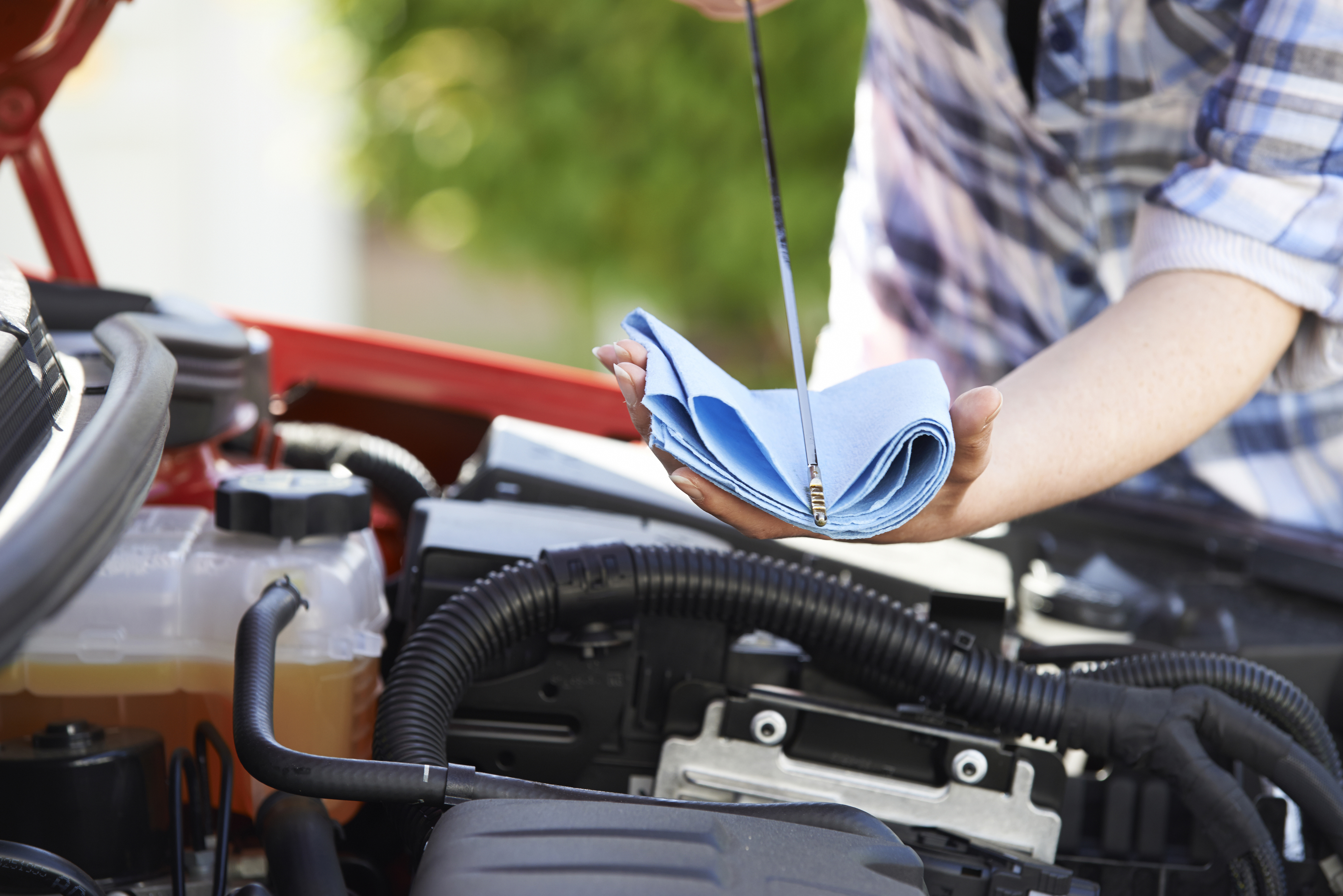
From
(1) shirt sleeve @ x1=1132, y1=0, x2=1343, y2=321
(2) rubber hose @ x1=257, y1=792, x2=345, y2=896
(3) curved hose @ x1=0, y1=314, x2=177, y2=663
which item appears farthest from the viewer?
(1) shirt sleeve @ x1=1132, y1=0, x2=1343, y2=321

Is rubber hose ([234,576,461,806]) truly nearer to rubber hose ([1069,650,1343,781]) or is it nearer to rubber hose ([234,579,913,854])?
rubber hose ([234,579,913,854])

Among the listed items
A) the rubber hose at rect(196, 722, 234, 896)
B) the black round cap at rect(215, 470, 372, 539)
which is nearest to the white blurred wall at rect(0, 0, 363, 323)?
the black round cap at rect(215, 470, 372, 539)

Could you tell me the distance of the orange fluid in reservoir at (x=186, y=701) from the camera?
74 centimetres

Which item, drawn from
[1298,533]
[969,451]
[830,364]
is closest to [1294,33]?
Answer: [969,451]

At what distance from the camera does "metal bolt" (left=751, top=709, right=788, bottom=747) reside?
755 millimetres

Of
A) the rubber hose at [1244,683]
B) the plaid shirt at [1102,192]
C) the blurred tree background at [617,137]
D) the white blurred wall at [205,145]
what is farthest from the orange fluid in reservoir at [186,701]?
the white blurred wall at [205,145]

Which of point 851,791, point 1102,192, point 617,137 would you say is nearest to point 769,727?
point 851,791

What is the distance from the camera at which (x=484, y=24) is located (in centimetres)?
488

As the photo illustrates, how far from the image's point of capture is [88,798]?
2.20ft

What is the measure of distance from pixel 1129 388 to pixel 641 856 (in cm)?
48

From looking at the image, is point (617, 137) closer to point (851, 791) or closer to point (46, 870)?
point (851, 791)

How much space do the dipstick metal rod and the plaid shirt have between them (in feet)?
1.02

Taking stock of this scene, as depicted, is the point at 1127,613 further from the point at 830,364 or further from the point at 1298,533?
the point at 830,364

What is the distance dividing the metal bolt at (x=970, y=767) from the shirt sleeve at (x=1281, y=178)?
40 cm
